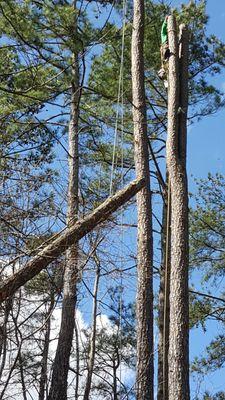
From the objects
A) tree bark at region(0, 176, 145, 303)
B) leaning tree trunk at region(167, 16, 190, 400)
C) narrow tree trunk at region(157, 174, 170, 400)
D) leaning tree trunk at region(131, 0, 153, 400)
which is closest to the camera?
tree bark at region(0, 176, 145, 303)

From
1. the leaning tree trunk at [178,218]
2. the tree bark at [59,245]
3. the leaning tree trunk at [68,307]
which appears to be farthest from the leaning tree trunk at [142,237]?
the tree bark at [59,245]

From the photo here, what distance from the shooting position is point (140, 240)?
6348mm

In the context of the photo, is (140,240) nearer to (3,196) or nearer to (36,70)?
(3,196)

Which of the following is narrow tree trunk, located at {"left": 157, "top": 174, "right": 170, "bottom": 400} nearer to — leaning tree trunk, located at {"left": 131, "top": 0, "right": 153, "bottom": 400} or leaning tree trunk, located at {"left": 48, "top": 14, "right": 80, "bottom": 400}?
leaning tree trunk, located at {"left": 131, "top": 0, "right": 153, "bottom": 400}

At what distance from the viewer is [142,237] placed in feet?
20.9

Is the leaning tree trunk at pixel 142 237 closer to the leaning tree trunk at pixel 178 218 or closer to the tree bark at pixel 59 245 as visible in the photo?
the leaning tree trunk at pixel 178 218

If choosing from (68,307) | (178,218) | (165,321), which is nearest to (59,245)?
(178,218)

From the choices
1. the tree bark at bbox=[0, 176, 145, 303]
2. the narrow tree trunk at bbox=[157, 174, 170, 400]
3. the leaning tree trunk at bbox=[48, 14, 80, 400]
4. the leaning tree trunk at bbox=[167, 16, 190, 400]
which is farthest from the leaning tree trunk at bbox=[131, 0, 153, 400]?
the tree bark at bbox=[0, 176, 145, 303]

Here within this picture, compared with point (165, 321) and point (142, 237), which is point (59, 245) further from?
point (165, 321)

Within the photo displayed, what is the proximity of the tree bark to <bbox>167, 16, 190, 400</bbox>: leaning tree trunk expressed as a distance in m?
0.70

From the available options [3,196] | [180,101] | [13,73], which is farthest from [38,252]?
[13,73]

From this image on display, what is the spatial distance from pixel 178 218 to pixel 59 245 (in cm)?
138

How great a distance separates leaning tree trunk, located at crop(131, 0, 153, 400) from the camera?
579 cm

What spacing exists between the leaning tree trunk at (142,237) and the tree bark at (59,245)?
Result: 1.12 metres
